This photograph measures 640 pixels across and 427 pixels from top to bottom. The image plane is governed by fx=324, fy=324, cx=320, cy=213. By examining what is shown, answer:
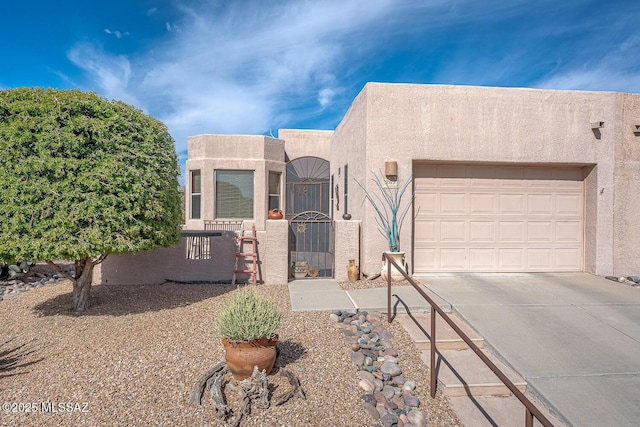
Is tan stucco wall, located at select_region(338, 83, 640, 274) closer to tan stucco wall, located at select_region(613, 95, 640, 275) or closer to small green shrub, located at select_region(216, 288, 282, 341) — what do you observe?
tan stucco wall, located at select_region(613, 95, 640, 275)

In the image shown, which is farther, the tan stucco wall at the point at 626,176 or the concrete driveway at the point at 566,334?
the tan stucco wall at the point at 626,176

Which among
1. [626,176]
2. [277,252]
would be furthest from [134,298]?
[626,176]

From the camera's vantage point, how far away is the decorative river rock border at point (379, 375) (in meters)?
2.69

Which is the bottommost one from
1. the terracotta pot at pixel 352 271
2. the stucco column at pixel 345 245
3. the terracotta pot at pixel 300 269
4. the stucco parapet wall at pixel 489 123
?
the terracotta pot at pixel 300 269

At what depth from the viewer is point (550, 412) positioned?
8.93 feet

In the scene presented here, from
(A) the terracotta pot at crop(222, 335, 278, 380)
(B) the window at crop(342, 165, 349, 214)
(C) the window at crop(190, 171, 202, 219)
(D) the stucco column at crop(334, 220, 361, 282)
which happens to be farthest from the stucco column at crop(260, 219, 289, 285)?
(C) the window at crop(190, 171, 202, 219)

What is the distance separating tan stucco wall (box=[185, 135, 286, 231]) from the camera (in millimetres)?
10484

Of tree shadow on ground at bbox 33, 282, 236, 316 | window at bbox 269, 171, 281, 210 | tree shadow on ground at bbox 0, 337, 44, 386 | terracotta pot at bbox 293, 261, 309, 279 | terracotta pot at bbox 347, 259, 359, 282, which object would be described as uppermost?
window at bbox 269, 171, 281, 210

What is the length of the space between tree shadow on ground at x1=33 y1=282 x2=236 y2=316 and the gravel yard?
0.04 meters

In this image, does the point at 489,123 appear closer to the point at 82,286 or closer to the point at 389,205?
the point at 389,205

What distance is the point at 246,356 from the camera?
292 centimetres

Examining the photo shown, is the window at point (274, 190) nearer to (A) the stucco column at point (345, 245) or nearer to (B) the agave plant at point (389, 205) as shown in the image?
(A) the stucco column at point (345, 245)

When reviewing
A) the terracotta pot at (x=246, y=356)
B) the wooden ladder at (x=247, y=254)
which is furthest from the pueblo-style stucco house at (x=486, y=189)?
the terracotta pot at (x=246, y=356)

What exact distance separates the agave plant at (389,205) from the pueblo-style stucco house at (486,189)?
131 millimetres
